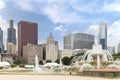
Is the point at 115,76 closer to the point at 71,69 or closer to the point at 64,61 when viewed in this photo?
the point at 71,69

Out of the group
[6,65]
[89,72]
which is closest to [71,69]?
[89,72]

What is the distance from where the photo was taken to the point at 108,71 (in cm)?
3597

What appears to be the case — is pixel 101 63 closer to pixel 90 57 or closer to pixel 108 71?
pixel 90 57

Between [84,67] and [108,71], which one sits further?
[84,67]

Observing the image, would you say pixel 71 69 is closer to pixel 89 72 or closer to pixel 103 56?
pixel 103 56

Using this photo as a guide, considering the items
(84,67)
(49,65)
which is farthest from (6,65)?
(84,67)

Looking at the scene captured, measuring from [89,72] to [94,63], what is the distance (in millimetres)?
23596

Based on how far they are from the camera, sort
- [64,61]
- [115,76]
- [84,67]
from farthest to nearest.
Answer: [64,61], [84,67], [115,76]

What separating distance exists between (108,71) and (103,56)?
31250mm

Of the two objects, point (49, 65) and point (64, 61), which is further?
point (64, 61)

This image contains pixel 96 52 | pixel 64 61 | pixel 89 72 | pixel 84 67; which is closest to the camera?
pixel 89 72

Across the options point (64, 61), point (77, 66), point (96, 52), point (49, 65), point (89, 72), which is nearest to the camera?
point (89, 72)

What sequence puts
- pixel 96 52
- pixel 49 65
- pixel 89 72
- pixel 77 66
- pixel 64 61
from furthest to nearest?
pixel 64 61
pixel 49 65
pixel 96 52
pixel 77 66
pixel 89 72

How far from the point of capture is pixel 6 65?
106750 millimetres
